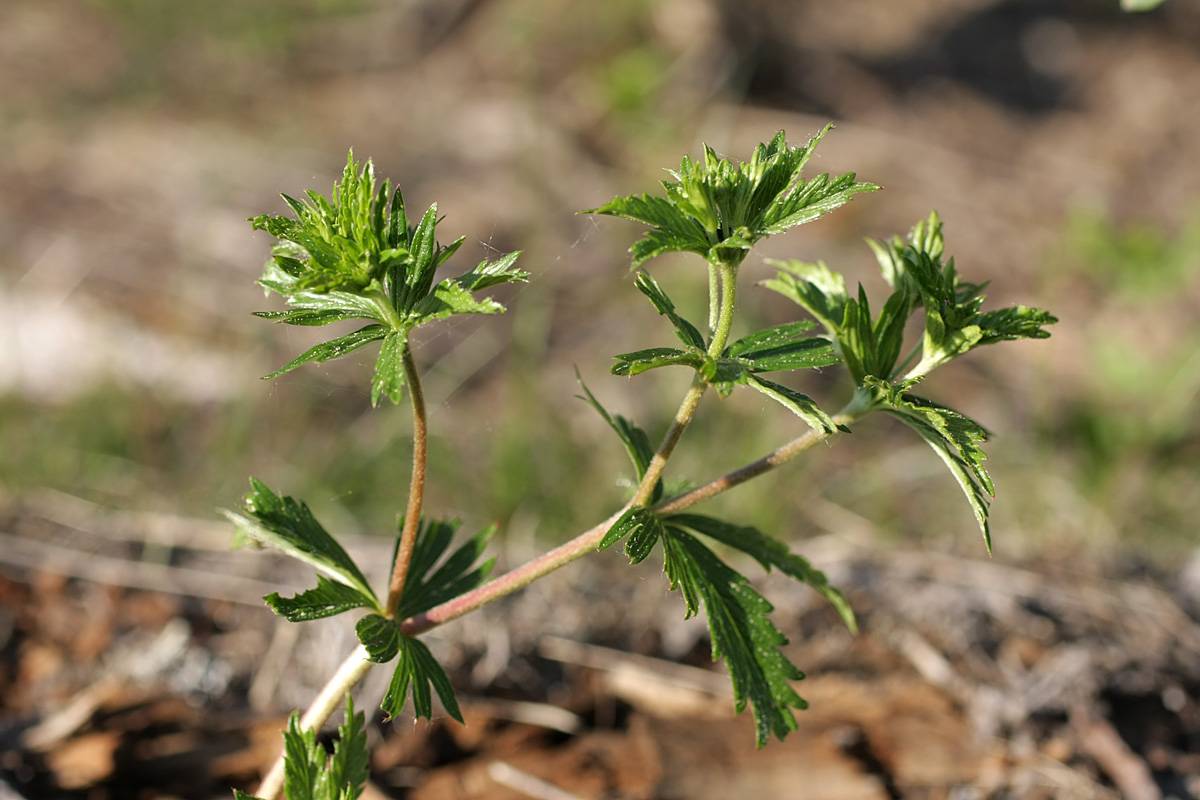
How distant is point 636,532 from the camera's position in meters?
1.27

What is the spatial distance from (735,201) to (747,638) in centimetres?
65

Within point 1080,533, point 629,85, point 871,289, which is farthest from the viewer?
point 629,85

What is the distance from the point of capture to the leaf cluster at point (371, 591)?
51.4 inches

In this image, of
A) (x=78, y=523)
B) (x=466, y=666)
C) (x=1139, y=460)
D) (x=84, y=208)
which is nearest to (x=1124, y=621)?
(x=1139, y=460)

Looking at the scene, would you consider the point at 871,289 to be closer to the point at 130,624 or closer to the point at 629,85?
the point at 629,85

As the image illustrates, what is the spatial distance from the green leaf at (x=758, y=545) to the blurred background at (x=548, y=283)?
1.48ft

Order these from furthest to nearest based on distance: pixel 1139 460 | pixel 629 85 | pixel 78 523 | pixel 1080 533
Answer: pixel 629 85
pixel 1139 460
pixel 1080 533
pixel 78 523

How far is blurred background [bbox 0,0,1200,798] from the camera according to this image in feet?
8.76

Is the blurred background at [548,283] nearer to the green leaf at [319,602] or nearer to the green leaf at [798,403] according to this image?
the green leaf at [798,403]

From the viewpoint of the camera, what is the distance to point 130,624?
8.08ft

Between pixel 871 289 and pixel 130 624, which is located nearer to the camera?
pixel 130 624

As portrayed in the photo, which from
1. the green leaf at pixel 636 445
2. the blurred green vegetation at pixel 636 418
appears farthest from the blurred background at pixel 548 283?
the green leaf at pixel 636 445

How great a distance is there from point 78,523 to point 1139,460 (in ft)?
12.3

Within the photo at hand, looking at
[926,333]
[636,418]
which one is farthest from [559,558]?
[636,418]
